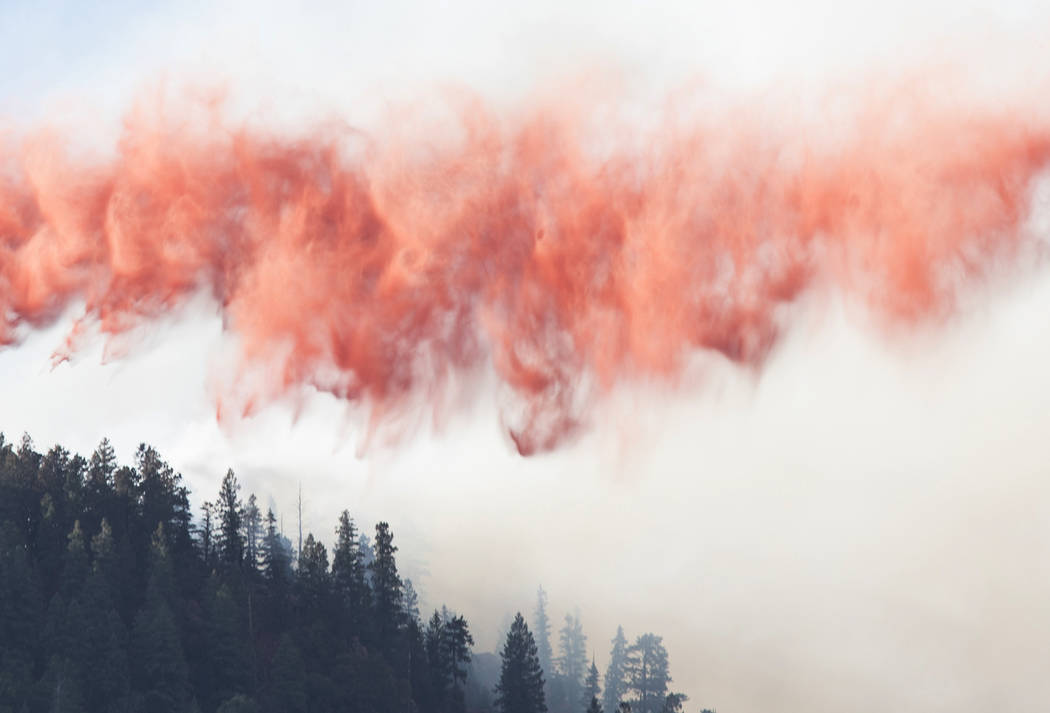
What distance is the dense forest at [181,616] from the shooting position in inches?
2995

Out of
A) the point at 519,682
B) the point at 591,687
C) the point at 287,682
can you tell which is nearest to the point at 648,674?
the point at 591,687

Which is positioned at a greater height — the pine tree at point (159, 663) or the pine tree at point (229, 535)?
the pine tree at point (229, 535)

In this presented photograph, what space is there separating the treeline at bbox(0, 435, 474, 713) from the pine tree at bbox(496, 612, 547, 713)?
5.28 m

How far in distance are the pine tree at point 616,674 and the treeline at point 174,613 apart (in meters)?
68.8

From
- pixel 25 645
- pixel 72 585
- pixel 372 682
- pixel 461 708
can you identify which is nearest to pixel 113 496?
pixel 72 585

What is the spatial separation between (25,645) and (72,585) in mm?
5938

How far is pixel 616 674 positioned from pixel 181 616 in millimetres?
101628

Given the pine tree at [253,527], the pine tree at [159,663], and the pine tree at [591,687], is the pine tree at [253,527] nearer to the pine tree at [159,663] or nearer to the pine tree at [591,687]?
the pine tree at [159,663]

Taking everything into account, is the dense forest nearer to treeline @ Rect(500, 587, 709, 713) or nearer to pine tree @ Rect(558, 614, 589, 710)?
treeline @ Rect(500, 587, 709, 713)

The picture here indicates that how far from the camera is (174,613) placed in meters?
83.4

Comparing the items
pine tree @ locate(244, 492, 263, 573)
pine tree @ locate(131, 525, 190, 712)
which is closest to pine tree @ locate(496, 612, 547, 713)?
pine tree @ locate(244, 492, 263, 573)

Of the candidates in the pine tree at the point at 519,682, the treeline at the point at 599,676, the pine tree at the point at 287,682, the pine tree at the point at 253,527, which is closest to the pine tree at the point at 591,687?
the treeline at the point at 599,676

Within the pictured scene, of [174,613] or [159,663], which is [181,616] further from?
[159,663]

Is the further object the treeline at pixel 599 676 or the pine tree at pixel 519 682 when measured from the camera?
the treeline at pixel 599 676
